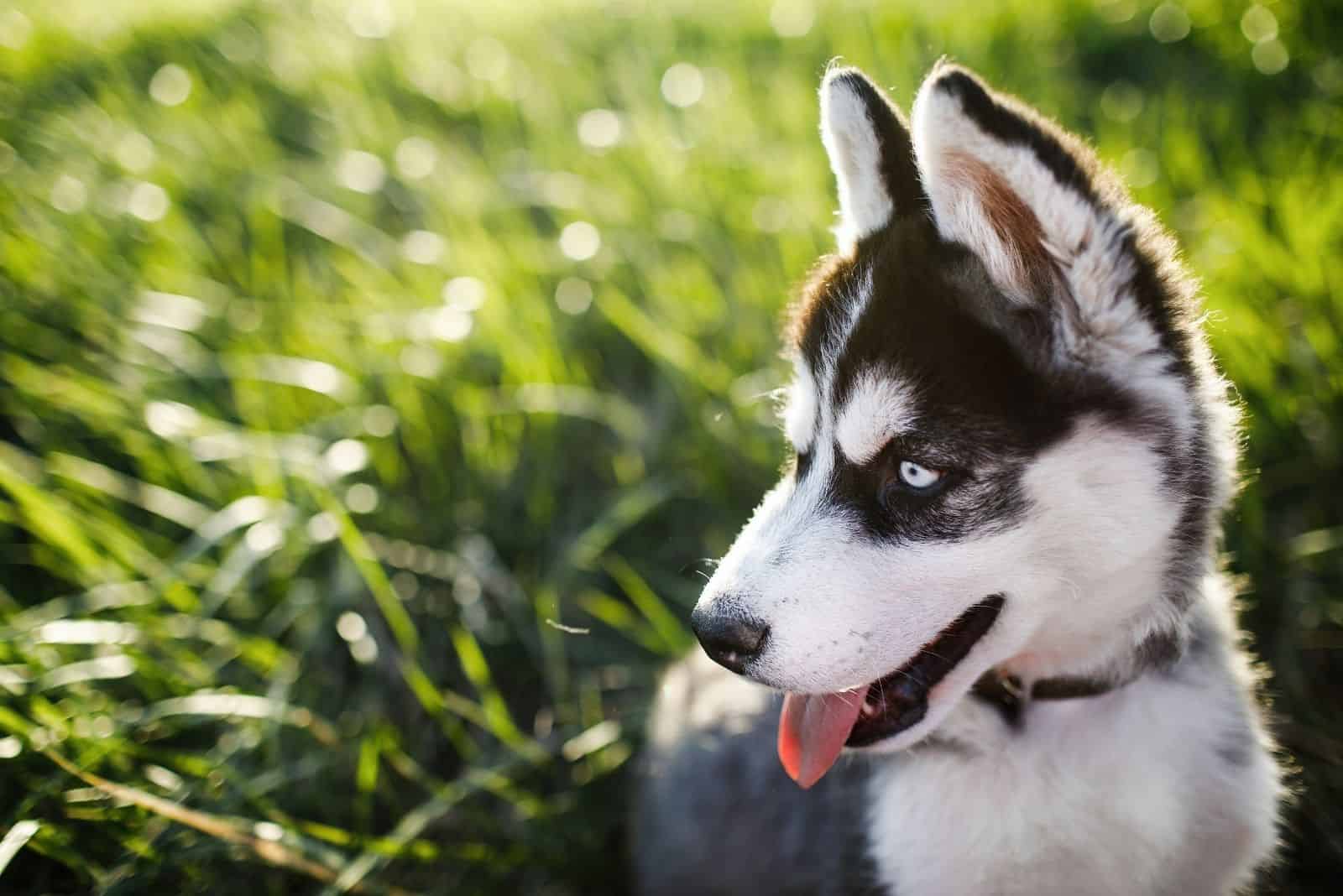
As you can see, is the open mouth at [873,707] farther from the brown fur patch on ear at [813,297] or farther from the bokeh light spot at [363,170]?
the bokeh light spot at [363,170]

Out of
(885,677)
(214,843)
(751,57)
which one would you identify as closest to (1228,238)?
(885,677)

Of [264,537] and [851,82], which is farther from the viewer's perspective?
[264,537]

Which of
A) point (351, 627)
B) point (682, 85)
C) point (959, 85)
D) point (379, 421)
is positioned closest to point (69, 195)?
point (379, 421)

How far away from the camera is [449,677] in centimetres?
273

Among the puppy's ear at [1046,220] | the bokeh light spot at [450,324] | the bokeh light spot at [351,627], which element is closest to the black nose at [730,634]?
the puppy's ear at [1046,220]

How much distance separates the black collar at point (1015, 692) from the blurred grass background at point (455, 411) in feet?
2.33

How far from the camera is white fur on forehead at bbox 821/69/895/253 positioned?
159cm

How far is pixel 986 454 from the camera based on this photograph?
56.5 inches

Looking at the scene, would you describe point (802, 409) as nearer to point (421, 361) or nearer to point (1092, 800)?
point (1092, 800)

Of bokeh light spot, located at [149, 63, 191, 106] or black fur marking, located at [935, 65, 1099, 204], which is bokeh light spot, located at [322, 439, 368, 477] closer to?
black fur marking, located at [935, 65, 1099, 204]

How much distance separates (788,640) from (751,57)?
167 inches

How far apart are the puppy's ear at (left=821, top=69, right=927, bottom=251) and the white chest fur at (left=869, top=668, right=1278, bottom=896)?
3.07ft

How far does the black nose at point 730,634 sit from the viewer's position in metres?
1.40

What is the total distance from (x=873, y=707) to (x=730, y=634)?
1.22 feet
